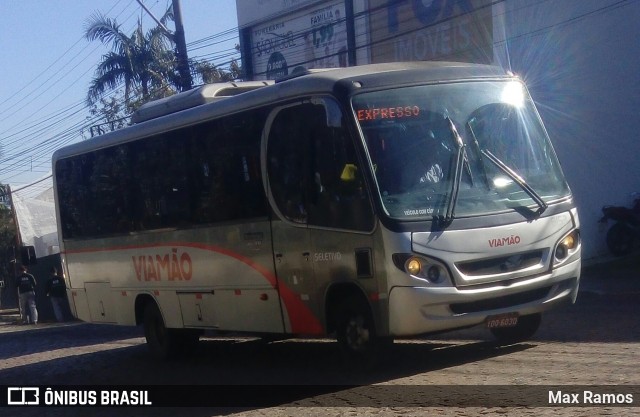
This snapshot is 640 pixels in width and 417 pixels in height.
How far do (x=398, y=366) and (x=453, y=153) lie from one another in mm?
2436

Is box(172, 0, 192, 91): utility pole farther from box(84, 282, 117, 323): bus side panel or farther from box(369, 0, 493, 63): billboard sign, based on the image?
box(84, 282, 117, 323): bus side panel

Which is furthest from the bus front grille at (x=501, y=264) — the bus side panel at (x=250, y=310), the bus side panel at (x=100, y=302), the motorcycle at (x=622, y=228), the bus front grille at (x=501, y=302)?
the motorcycle at (x=622, y=228)

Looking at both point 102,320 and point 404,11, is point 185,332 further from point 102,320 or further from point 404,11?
point 404,11

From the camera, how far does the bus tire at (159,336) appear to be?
13.6 meters

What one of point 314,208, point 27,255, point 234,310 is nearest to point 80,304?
point 27,255

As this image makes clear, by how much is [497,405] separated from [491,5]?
48.5ft

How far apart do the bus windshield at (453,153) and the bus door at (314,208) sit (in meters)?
0.31

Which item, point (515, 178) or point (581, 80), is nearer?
point (515, 178)

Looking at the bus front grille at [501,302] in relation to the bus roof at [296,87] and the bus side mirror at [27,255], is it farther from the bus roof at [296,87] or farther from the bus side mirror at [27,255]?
the bus side mirror at [27,255]

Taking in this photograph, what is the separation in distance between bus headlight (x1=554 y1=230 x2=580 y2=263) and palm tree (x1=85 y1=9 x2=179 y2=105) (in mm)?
25178

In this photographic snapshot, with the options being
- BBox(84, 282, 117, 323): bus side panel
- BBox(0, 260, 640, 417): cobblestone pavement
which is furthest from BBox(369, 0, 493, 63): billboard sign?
BBox(84, 282, 117, 323): bus side panel

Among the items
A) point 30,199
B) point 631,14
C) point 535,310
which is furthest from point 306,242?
point 30,199

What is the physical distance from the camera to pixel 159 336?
13.7 metres

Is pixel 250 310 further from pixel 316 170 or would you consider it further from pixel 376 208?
pixel 376 208
